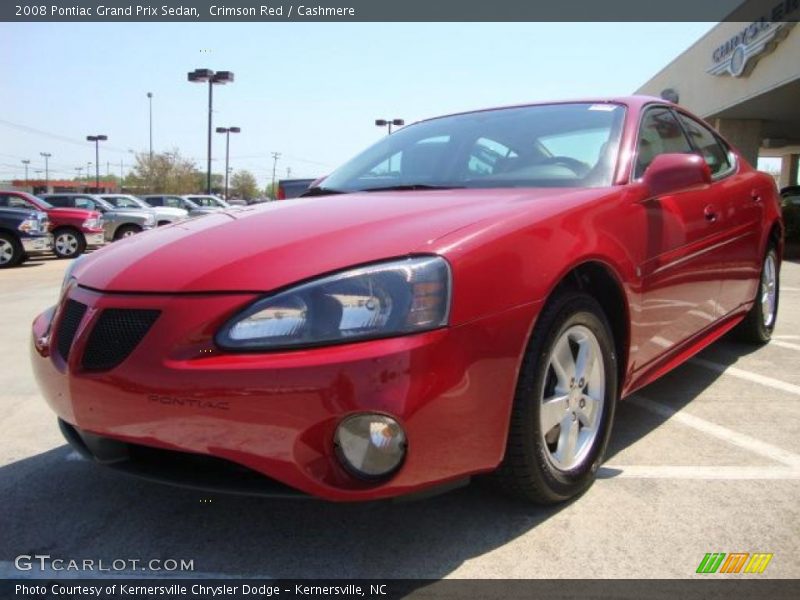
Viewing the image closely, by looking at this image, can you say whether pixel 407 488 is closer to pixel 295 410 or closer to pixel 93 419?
pixel 295 410

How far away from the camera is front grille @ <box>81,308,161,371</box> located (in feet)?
6.52

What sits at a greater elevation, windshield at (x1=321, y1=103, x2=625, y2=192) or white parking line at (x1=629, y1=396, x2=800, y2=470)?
windshield at (x1=321, y1=103, x2=625, y2=192)

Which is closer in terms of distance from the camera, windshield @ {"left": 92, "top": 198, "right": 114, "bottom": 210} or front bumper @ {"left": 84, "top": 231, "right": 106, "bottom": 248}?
front bumper @ {"left": 84, "top": 231, "right": 106, "bottom": 248}

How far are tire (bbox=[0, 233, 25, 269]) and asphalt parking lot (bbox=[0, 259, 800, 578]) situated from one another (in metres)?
11.5

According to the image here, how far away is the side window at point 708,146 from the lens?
3.90 m

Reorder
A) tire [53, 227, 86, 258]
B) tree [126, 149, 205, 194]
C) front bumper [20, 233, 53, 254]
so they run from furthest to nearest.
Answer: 1. tree [126, 149, 205, 194]
2. tire [53, 227, 86, 258]
3. front bumper [20, 233, 53, 254]

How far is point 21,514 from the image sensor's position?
2.51 metres

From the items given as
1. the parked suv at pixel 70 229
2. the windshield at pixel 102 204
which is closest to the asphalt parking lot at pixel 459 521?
the parked suv at pixel 70 229

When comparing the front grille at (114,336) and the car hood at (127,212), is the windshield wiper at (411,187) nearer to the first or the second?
the front grille at (114,336)

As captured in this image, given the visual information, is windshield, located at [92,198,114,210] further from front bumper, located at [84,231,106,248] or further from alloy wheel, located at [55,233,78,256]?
alloy wheel, located at [55,233,78,256]

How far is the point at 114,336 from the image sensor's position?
2.04 m

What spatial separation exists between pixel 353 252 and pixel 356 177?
1.55m

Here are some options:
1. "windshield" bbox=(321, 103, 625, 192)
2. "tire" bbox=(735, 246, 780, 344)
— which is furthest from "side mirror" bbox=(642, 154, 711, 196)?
"tire" bbox=(735, 246, 780, 344)

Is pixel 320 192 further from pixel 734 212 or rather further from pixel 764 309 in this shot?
pixel 764 309
